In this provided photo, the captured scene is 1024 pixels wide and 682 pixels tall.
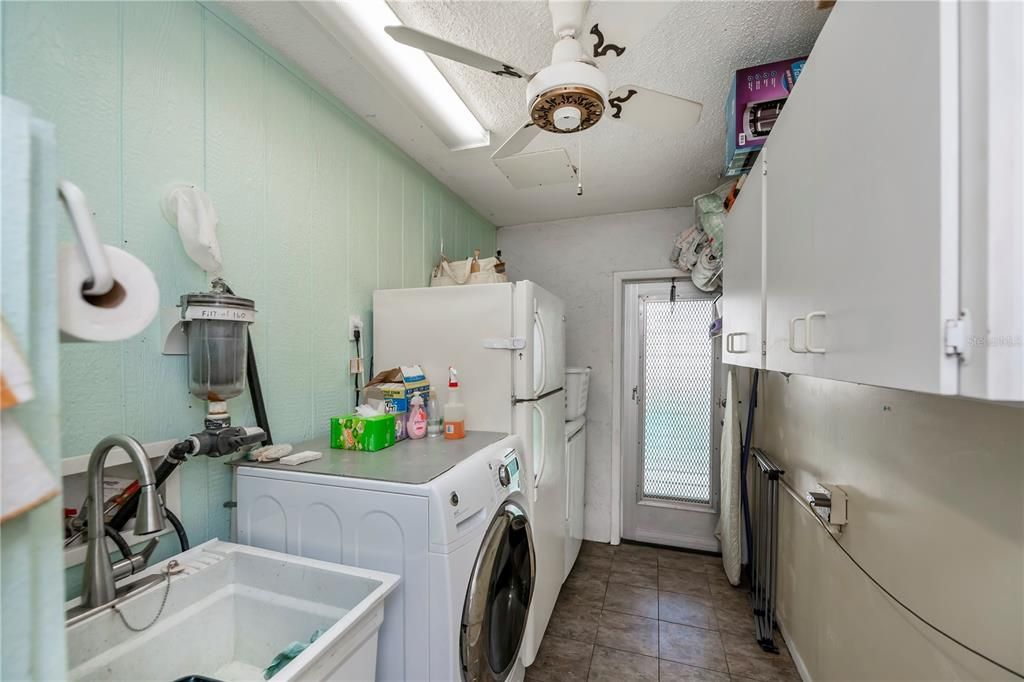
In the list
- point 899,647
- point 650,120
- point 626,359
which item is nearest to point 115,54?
point 650,120

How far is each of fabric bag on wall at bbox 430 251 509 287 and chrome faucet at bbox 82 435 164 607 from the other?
1512 millimetres

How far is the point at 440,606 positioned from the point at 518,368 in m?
0.94

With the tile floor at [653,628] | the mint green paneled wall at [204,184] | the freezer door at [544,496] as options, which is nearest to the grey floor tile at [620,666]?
the tile floor at [653,628]

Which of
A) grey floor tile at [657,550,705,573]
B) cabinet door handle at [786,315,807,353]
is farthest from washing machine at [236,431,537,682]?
grey floor tile at [657,550,705,573]

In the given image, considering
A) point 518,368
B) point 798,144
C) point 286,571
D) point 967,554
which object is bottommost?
point 286,571

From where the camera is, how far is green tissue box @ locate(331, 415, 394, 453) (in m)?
1.47

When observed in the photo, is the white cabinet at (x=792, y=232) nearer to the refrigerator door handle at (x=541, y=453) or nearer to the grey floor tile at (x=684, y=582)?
the refrigerator door handle at (x=541, y=453)

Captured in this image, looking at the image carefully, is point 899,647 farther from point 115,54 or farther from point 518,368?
point 115,54

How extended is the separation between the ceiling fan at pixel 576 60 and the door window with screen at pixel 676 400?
210 centimetres

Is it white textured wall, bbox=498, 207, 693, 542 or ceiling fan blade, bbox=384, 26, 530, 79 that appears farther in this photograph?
white textured wall, bbox=498, 207, 693, 542

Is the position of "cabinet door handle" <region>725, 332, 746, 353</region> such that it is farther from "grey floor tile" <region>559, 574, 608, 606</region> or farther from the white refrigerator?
"grey floor tile" <region>559, 574, 608, 606</region>

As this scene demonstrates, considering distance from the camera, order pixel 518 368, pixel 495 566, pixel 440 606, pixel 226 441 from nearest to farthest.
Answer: pixel 440 606, pixel 226 441, pixel 495 566, pixel 518 368

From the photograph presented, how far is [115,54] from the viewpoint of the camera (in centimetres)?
106

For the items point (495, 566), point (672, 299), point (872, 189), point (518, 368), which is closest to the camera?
point (872, 189)
